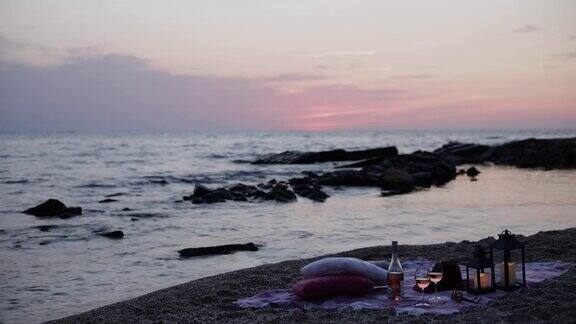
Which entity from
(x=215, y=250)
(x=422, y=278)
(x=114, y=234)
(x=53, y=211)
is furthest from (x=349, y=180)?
(x=422, y=278)

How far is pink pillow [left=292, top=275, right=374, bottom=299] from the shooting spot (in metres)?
7.24

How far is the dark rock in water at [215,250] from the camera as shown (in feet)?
40.2

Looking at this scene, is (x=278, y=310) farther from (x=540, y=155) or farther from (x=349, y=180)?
(x=540, y=155)

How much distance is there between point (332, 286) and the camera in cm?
728

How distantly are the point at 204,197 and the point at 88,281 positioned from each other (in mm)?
12422

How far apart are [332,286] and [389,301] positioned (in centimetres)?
73

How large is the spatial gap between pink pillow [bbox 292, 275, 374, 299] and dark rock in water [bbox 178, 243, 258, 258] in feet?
17.1

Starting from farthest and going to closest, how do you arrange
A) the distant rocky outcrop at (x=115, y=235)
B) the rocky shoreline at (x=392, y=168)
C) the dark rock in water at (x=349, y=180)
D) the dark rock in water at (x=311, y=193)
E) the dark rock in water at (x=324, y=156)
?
the dark rock in water at (x=324, y=156)
the dark rock in water at (x=349, y=180)
the rocky shoreline at (x=392, y=168)
the dark rock in water at (x=311, y=193)
the distant rocky outcrop at (x=115, y=235)

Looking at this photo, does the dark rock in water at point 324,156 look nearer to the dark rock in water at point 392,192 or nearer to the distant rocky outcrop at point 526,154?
the distant rocky outcrop at point 526,154

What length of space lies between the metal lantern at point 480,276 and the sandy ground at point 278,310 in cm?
32

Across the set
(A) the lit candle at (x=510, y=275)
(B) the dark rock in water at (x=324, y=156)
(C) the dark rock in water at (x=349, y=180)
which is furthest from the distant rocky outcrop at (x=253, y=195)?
(B) the dark rock in water at (x=324, y=156)

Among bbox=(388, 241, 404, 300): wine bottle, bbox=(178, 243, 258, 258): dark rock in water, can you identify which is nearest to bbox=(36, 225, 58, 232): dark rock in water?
bbox=(178, 243, 258, 258): dark rock in water

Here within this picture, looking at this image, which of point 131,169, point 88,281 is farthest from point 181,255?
point 131,169

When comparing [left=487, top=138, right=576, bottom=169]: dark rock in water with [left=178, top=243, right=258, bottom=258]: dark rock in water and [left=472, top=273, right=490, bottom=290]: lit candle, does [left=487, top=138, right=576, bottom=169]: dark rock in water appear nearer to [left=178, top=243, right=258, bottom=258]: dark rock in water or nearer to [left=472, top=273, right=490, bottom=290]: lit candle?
[left=178, top=243, right=258, bottom=258]: dark rock in water
